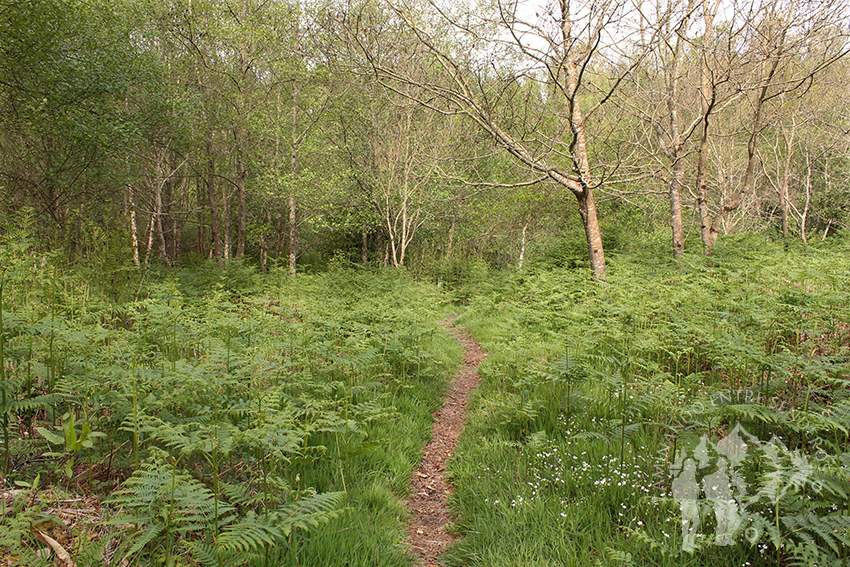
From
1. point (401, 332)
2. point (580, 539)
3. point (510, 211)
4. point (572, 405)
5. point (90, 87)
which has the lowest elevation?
point (580, 539)

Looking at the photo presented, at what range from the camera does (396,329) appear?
629 cm

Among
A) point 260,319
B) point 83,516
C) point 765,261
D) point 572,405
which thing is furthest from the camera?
point 765,261

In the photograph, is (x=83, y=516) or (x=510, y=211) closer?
(x=83, y=516)

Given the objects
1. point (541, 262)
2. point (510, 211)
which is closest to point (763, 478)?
point (541, 262)

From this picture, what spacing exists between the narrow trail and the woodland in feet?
0.37

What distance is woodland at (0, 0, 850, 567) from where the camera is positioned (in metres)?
2.31

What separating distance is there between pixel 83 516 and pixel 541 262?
1437 cm

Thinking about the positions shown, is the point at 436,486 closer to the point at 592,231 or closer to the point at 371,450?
the point at 371,450

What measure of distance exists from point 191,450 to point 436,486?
2350 millimetres

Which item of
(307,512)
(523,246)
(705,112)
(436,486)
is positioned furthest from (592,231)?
(523,246)

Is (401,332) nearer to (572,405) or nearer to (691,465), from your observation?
(572,405)

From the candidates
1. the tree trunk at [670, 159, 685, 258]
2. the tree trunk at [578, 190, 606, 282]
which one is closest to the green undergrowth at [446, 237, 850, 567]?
the tree trunk at [578, 190, 606, 282]

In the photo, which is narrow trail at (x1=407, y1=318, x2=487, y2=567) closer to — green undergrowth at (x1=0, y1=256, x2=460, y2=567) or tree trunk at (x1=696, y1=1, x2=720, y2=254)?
green undergrowth at (x1=0, y1=256, x2=460, y2=567)

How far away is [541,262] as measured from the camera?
49.8 feet
